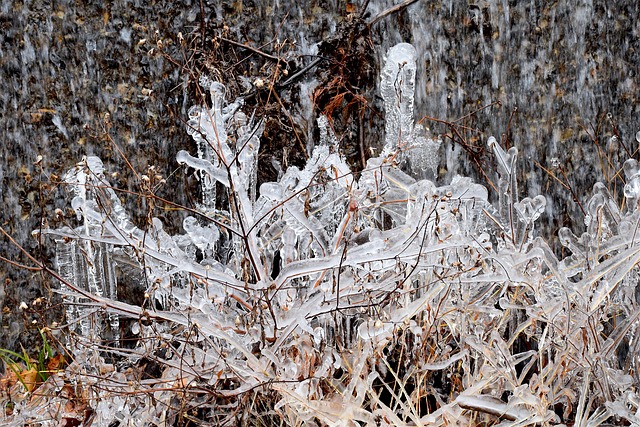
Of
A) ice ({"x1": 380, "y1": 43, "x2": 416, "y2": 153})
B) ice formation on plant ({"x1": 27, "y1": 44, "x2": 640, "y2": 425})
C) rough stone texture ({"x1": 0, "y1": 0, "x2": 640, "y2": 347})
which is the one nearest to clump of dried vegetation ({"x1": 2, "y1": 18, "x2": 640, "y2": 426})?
ice formation on plant ({"x1": 27, "y1": 44, "x2": 640, "y2": 425})

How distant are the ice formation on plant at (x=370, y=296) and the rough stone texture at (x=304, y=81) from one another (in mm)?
885

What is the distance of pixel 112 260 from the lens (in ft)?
9.09

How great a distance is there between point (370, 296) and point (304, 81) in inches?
59.2

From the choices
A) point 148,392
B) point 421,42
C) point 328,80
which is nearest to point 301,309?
point 148,392

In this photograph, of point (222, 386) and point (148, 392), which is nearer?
point (148, 392)

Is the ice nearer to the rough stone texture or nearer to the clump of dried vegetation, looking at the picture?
the rough stone texture

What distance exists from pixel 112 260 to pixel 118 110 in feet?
2.90

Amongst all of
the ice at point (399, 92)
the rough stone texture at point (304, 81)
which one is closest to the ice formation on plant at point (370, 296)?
the ice at point (399, 92)

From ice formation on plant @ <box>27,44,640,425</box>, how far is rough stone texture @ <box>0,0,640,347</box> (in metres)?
0.88

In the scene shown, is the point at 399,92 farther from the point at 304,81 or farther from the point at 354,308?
the point at 354,308

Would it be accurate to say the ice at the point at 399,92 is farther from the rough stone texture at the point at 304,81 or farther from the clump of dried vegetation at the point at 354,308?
the clump of dried vegetation at the point at 354,308

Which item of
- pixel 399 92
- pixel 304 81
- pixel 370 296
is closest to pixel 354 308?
pixel 370 296

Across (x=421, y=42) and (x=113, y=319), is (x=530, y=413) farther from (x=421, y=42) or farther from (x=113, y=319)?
(x=421, y=42)

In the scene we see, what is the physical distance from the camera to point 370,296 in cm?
217
